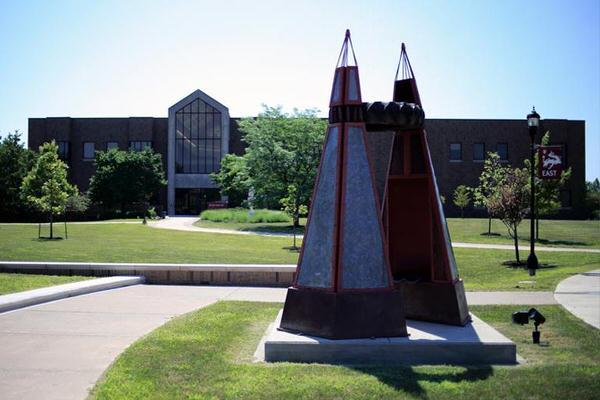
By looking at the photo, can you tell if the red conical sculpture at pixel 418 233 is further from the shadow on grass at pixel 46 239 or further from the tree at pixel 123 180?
the tree at pixel 123 180

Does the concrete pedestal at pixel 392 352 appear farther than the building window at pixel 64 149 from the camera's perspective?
No

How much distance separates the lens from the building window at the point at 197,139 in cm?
5806

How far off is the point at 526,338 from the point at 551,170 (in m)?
8.60

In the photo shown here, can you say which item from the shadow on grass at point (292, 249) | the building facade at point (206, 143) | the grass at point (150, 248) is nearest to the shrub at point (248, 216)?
the grass at point (150, 248)

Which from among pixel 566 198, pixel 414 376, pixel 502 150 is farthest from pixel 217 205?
pixel 414 376

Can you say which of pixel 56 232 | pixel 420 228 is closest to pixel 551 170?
pixel 420 228

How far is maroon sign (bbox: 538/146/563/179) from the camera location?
1577 cm

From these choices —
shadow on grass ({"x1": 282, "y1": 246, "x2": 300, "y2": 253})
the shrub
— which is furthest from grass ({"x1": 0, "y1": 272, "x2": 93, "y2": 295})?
the shrub

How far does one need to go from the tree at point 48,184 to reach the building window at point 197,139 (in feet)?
90.2

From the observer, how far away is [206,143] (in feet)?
191

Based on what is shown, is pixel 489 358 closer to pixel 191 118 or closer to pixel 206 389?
pixel 206 389

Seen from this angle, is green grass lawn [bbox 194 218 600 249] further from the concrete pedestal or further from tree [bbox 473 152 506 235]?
the concrete pedestal

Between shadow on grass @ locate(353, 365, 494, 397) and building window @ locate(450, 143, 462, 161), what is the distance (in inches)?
1933

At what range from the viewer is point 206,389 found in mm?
5820
